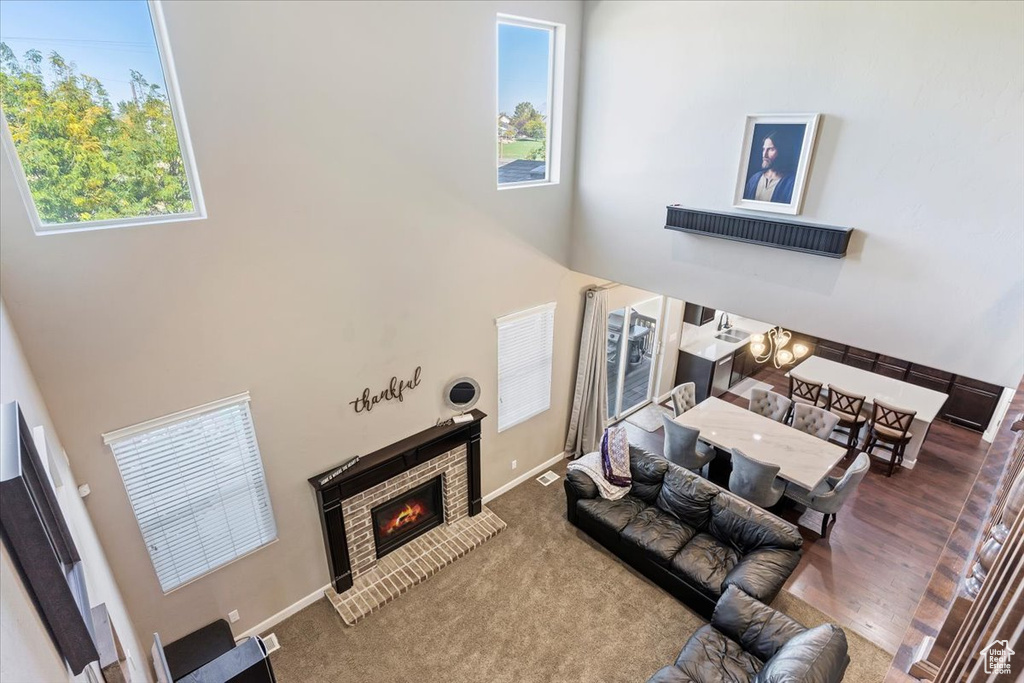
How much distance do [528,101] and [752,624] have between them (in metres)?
5.32

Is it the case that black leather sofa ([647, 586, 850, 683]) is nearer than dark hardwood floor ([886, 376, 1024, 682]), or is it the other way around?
dark hardwood floor ([886, 376, 1024, 682])

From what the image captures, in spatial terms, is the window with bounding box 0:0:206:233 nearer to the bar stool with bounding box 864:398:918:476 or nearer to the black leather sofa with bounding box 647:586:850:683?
the black leather sofa with bounding box 647:586:850:683

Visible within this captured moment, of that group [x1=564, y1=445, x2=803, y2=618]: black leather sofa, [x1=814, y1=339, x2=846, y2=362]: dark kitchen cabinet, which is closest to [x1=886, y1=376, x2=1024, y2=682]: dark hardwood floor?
[x1=564, y1=445, x2=803, y2=618]: black leather sofa

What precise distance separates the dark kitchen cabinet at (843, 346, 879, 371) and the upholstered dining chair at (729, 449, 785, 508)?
4.75 meters

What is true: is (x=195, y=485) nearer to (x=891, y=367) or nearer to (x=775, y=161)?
(x=775, y=161)

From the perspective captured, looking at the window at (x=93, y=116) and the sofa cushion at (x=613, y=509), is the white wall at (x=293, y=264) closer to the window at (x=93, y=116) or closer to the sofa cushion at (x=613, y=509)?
the window at (x=93, y=116)

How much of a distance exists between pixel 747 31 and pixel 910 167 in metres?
1.74

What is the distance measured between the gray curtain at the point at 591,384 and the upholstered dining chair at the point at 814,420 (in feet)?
9.16

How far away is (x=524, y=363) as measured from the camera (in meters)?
6.36

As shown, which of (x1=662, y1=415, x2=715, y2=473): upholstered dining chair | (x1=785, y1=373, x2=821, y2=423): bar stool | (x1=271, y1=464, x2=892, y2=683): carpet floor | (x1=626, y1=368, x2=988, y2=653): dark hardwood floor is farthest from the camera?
(x1=785, y1=373, x2=821, y2=423): bar stool

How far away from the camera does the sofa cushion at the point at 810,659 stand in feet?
11.7

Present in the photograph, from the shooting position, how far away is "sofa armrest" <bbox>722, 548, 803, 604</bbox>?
4.66 metres

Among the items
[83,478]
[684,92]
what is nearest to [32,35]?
[83,478]

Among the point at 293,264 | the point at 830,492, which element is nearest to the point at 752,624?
the point at 830,492
